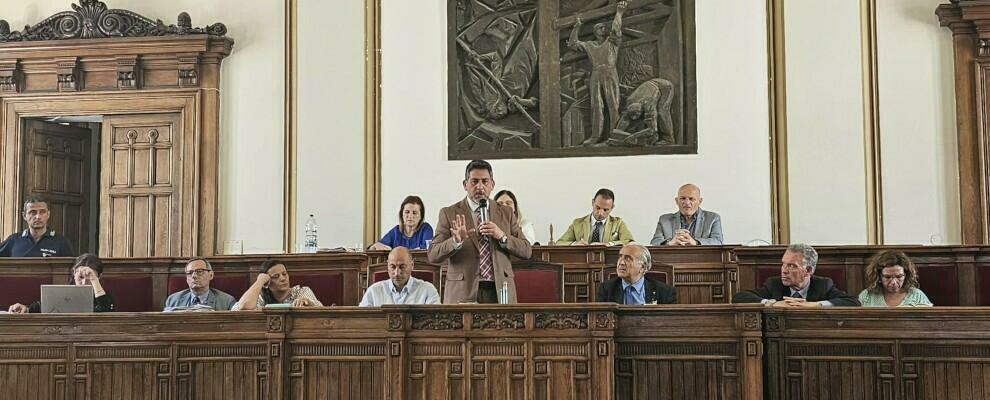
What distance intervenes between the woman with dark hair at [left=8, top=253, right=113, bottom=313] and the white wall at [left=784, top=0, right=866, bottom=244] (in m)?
5.29

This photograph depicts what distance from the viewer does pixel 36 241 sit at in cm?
944

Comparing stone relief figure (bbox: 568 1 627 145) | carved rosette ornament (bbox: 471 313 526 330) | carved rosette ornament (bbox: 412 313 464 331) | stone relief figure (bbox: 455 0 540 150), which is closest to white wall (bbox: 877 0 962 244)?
stone relief figure (bbox: 568 1 627 145)

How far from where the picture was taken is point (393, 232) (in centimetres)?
912

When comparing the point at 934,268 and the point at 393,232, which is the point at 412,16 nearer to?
the point at 393,232

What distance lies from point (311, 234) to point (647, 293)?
4.29 metres

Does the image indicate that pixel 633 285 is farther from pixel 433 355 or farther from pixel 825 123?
pixel 825 123

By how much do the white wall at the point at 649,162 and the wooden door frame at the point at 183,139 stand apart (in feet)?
4.95

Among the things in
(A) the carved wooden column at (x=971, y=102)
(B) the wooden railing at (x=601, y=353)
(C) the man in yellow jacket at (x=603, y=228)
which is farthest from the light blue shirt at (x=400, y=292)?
(A) the carved wooden column at (x=971, y=102)

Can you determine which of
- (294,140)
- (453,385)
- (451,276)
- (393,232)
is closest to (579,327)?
(453,385)

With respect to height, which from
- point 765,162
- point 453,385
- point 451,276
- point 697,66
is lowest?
point 453,385

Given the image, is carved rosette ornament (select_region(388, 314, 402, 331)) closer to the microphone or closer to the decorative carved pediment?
the microphone

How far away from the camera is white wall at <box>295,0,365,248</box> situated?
1085cm

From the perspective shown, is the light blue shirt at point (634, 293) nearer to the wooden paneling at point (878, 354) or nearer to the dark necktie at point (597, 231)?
the wooden paneling at point (878, 354)

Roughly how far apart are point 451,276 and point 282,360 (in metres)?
1.09
